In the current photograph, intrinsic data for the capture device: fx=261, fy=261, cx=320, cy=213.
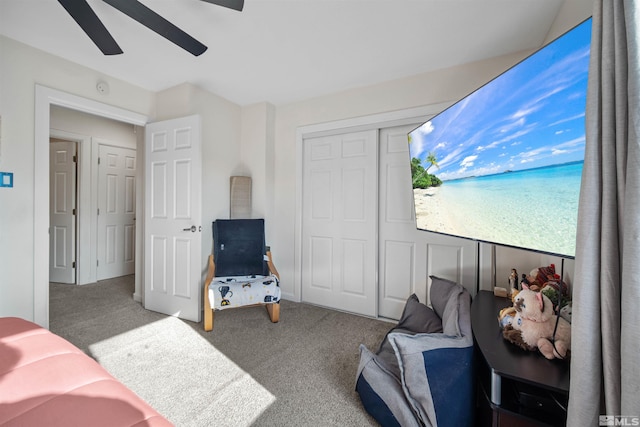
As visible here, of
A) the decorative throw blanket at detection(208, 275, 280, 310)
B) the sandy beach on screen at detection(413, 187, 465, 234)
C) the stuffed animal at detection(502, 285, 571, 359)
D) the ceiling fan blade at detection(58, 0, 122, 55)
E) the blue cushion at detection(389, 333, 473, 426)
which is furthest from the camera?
the decorative throw blanket at detection(208, 275, 280, 310)

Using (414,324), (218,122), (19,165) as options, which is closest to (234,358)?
(414,324)

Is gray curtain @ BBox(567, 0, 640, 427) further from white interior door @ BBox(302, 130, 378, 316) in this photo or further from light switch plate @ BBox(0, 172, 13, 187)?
light switch plate @ BBox(0, 172, 13, 187)

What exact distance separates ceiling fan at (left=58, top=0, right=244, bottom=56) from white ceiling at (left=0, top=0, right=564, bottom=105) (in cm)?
32

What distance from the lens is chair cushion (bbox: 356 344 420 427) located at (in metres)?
1.28

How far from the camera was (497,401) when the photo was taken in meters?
1.05

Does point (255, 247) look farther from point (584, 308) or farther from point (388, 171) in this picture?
point (584, 308)

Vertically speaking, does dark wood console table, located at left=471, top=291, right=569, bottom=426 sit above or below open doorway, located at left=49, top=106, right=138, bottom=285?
below

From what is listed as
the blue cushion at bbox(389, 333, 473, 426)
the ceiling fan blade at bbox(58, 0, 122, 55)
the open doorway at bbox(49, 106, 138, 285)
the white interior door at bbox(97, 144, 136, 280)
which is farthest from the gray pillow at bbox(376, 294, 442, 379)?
Result: the white interior door at bbox(97, 144, 136, 280)

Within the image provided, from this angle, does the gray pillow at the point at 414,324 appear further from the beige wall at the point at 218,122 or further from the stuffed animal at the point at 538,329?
the beige wall at the point at 218,122

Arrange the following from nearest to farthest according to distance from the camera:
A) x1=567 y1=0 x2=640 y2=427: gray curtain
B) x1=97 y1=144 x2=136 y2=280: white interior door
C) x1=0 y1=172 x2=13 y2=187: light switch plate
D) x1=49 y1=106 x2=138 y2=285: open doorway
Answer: x1=567 y1=0 x2=640 y2=427: gray curtain
x1=0 y1=172 x2=13 y2=187: light switch plate
x1=49 y1=106 x2=138 y2=285: open doorway
x1=97 y1=144 x2=136 y2=280: white interior door

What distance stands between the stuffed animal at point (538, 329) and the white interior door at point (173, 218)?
2.60m

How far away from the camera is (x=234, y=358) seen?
200 centimetres

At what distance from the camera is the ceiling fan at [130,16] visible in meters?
1.33

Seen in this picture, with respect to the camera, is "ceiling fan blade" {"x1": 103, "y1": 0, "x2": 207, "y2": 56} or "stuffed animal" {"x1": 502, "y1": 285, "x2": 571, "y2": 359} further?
"ceiling fan blade" {"x1": 103, "y1": 0, "x2": 207, "y2": 56}
